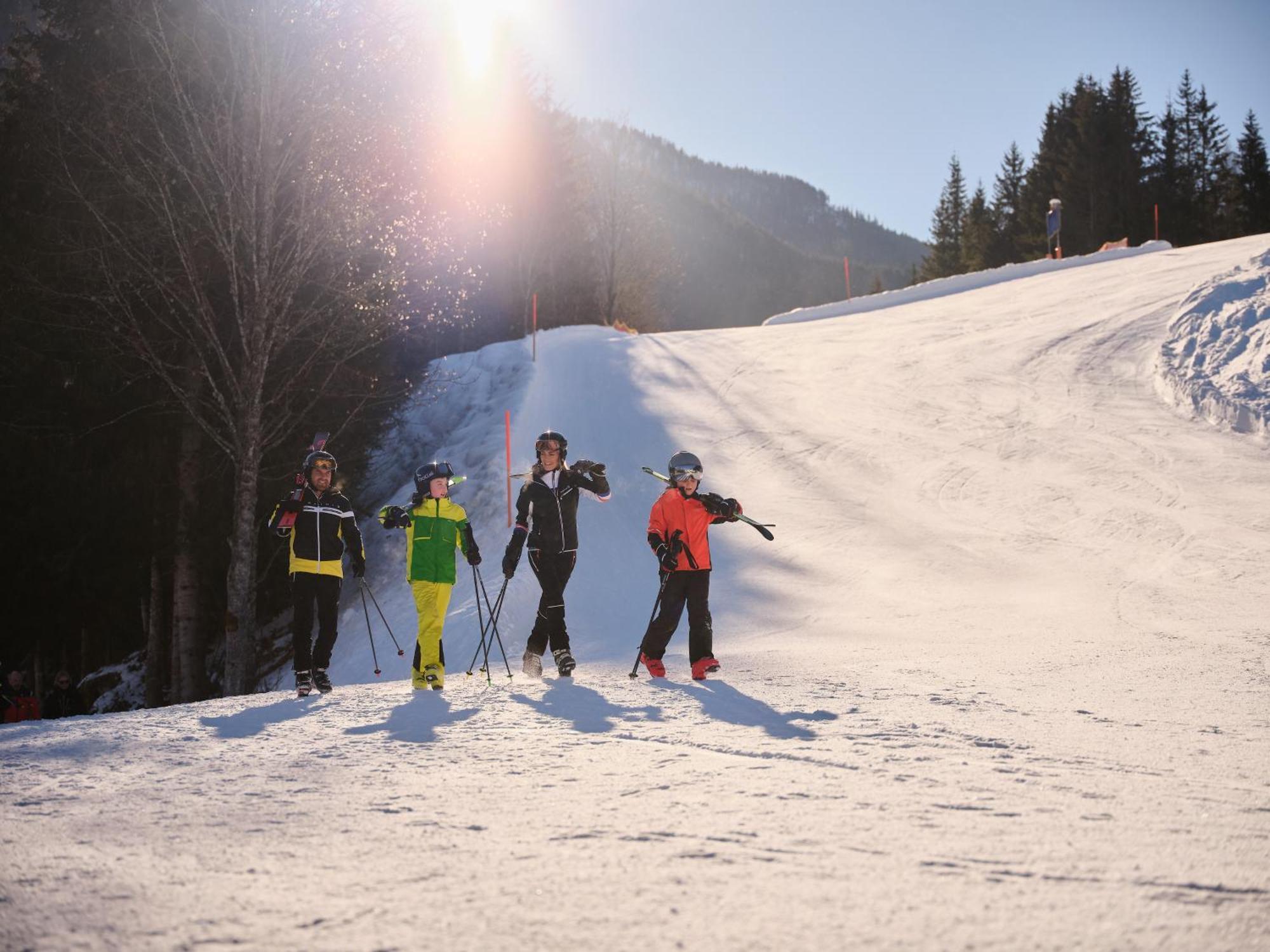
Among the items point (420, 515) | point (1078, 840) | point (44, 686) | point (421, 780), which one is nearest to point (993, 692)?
point (1078, 840)

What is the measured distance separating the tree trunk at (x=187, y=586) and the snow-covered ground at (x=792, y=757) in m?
3.11

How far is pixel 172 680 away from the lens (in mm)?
16000

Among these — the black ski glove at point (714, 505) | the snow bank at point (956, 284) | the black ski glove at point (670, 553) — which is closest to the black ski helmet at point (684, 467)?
the black ski glove at point (714, 505)

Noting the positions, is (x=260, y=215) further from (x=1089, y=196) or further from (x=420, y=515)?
(x=1089, y=196)

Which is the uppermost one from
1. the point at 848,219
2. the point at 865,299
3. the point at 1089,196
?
the point at 848,219

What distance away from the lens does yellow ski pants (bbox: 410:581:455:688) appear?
8180 millimetres

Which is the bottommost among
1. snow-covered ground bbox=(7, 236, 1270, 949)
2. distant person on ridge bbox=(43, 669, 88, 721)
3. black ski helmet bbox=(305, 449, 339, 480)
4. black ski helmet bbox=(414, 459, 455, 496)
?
distant person on ridge bbox=(43, 669, 88, 721)

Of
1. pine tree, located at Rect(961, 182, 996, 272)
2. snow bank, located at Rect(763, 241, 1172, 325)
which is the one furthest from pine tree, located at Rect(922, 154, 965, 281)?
snow bank, located at Rect(763, 241, 1172, 325)

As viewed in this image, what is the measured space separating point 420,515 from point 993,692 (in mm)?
4932

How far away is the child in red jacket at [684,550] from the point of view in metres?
8.23

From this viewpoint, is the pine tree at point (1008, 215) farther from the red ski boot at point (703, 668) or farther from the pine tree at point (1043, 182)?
the red ski boot at point (703, 668)

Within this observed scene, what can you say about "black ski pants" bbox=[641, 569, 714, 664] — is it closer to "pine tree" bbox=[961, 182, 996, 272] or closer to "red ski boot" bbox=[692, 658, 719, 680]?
"red ski boot" bbox=[692, 658, 719, 680]

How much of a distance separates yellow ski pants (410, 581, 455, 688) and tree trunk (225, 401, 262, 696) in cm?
469

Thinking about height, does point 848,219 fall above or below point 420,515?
above
